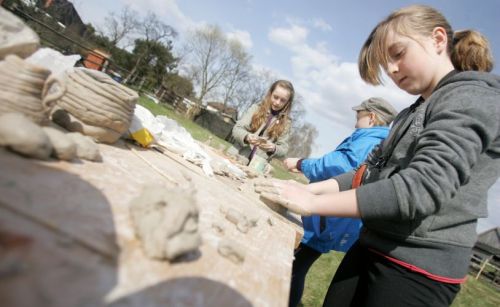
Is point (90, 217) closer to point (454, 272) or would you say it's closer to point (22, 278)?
point (22, 278)

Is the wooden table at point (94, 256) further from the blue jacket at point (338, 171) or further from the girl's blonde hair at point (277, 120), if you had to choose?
the girl's blonde hair at point (277, 120)

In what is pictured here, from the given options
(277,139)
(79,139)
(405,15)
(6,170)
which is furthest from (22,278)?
(277,139)

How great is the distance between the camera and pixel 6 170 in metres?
0.81

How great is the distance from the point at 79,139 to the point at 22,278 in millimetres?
757

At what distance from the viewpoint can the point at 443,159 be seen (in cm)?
121

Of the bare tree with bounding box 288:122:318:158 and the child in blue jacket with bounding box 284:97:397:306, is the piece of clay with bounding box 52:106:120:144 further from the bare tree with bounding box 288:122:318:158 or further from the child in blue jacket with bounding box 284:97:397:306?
the bare tree with bounding box 288:122:318:158

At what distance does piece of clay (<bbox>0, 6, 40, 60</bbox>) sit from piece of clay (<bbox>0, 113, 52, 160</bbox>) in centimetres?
43

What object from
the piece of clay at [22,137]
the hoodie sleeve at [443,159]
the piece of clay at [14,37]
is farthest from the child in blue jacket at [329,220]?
the piece of clay at [14,37]

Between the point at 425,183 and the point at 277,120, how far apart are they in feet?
10.5

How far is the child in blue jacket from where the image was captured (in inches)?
106

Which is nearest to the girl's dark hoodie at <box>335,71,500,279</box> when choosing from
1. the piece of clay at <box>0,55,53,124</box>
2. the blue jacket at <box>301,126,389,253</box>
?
the blue jacket at <box>301,126,389,253</box>

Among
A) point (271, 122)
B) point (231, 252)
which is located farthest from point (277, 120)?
point (231, 252)

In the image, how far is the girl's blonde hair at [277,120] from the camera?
4.32 m

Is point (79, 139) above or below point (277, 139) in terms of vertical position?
below
